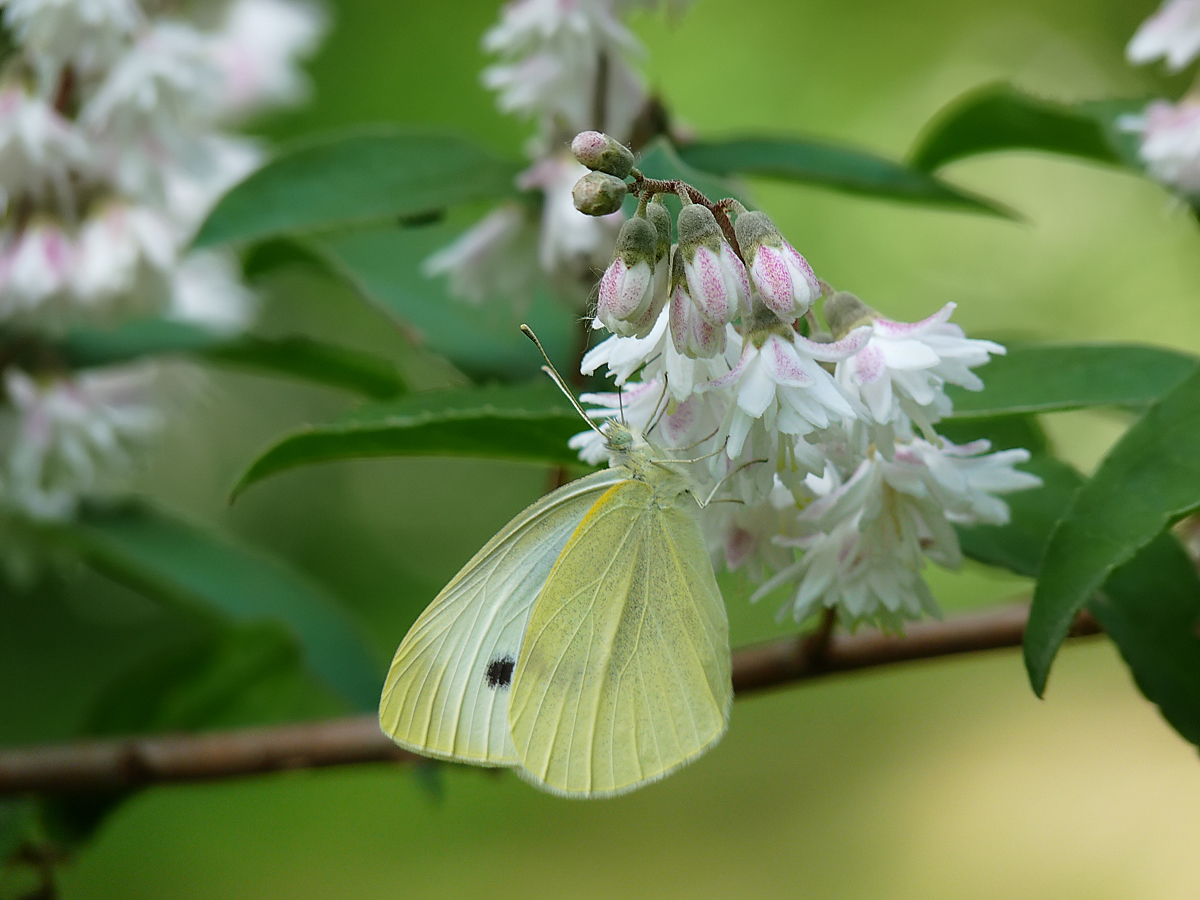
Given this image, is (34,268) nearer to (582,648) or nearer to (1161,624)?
(582,648)

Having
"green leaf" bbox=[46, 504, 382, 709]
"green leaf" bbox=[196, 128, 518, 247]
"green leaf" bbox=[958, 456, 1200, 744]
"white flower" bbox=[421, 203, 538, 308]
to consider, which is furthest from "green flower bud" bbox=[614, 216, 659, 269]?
"green leaf" bbox=[46, 504, 382, 709]

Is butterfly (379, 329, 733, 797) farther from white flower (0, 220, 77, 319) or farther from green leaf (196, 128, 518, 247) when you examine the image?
white flower (0, 220, 77, 319)

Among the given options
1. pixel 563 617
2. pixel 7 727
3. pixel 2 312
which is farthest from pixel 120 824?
pixel 563 617

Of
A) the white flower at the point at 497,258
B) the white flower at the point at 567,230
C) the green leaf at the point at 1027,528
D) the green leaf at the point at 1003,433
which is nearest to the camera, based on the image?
the green leaf at the point at 1027,528

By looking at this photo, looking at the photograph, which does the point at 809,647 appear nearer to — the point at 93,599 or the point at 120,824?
the point at 120,824

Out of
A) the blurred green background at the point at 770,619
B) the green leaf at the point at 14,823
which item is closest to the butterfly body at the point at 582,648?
the green leaf at the point at 14,823

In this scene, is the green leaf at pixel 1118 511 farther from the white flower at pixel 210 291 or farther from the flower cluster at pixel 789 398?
the white flower at pixel 210 291

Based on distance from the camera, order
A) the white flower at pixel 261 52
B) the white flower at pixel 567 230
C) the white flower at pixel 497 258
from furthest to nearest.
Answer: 1. the white flower at pixel 261 52
2. the white flower at pixel 497 258
3. the white flower at pixel 567 230

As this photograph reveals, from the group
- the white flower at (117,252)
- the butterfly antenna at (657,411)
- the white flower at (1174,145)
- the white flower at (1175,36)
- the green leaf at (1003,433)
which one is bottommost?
the white flower at (117,252)
